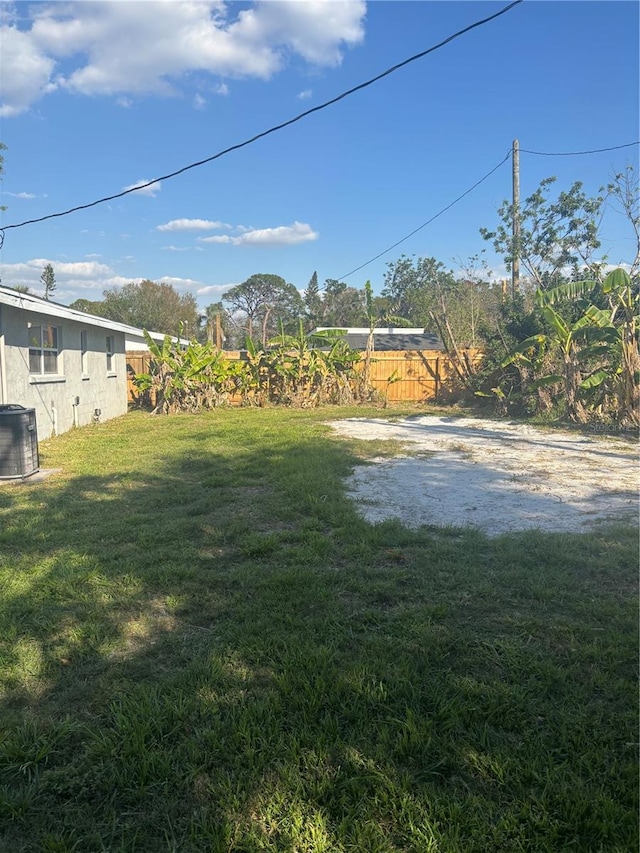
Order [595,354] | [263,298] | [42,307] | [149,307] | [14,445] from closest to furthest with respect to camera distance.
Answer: [14,445]
[42,307]
[595,354]
[149,307]
[263,298]

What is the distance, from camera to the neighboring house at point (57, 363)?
9109mm

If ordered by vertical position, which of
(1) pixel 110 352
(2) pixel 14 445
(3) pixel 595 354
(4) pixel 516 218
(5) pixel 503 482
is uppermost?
(4) pixel 516 218

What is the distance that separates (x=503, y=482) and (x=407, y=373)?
1215 centimetres

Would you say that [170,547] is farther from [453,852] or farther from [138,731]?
[453,852]

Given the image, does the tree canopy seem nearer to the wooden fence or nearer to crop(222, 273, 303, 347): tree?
crop(222, 273, 303, 347): tree

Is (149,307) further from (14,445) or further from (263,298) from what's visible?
(14,445)

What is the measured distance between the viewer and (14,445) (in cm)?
711

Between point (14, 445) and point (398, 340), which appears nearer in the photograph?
point (14, 445)

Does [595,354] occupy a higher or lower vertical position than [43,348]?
lower

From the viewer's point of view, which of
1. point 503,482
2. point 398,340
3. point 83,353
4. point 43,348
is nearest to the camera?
point 503,482

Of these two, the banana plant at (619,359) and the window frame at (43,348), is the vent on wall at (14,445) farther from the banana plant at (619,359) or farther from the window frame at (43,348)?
the banana plant at (619,359)

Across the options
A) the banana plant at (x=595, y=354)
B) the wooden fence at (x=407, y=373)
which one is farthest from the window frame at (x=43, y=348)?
the banana plant at (x=595, y=354)

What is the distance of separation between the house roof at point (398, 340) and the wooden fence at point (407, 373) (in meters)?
3.28

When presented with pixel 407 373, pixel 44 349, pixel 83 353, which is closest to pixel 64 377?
pixel 44 349
